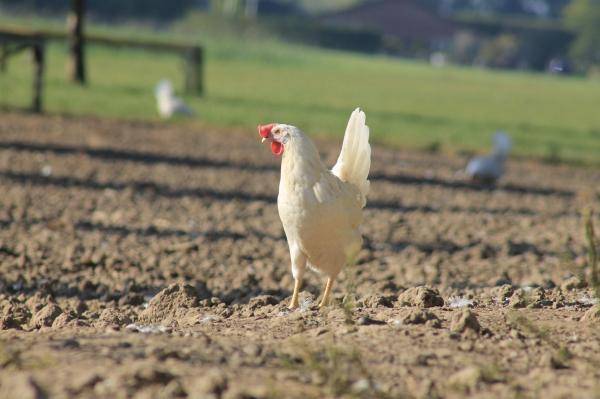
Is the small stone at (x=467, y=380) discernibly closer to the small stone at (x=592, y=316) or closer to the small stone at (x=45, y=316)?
the small stone at (x=592, y=316)

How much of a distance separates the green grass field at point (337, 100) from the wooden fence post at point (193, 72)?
0.70 metres

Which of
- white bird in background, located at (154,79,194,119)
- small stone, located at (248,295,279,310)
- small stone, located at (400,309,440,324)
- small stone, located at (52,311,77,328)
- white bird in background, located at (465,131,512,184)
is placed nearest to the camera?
small stone, located at (400,309,440,324)

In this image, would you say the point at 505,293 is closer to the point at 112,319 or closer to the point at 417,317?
the point at 417,317

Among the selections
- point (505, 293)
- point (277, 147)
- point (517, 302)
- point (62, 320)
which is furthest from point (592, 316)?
point (62, 320)

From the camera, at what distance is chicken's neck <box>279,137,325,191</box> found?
565cm

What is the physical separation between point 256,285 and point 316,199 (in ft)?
6.74

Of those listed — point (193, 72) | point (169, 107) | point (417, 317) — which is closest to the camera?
point (417, 317)

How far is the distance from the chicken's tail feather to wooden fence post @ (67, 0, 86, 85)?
21918 mm

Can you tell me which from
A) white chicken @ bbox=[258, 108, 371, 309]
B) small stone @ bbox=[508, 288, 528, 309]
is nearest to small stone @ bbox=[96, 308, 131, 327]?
white chicken @ bbox=[258, 108, 371, 309]

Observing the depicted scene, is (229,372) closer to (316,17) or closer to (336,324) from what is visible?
(336,324)

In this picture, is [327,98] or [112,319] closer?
[112,319]

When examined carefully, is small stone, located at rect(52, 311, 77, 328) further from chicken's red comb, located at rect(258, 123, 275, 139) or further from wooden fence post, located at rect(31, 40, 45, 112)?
wooden fence post, located at rect(31, 40, 45, 112)

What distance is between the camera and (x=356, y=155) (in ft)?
20.2

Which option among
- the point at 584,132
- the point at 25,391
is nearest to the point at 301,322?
the point at 25,391
